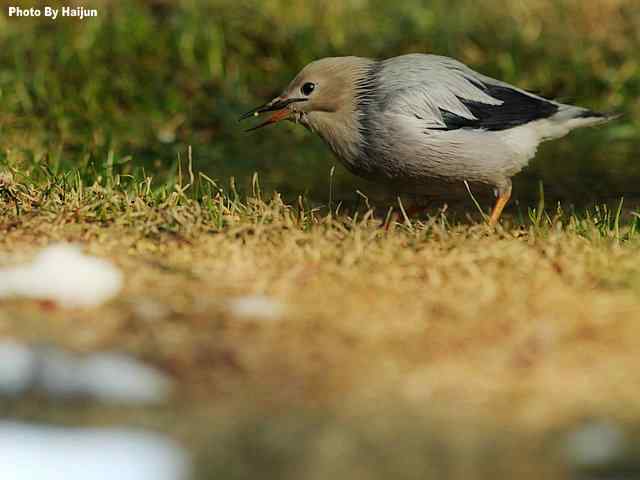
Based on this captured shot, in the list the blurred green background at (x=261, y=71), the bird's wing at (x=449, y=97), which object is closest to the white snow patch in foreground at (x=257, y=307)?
the bird's wing at (x=449, y=97)

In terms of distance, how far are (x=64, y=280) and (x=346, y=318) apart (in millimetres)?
1003

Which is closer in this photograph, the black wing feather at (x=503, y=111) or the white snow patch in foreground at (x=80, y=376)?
the white snow patch in foreground at (x=80, y=376)

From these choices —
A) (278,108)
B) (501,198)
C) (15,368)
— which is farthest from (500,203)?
(15,368)

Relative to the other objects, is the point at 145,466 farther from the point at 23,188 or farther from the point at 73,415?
the point at 23,188

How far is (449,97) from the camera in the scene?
5.59 meters

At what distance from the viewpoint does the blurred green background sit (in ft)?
23.6

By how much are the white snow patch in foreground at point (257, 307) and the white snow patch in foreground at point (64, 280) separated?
1.49 ft

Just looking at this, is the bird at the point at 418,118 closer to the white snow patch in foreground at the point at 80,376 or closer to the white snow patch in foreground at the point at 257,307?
the white snow patch in foreground at the point at 257,307

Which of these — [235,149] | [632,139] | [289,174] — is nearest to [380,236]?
[289,174]

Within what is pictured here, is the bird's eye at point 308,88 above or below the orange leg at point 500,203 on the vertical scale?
above

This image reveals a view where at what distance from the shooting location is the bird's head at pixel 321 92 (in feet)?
18.6

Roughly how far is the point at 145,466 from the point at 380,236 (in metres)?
1.85

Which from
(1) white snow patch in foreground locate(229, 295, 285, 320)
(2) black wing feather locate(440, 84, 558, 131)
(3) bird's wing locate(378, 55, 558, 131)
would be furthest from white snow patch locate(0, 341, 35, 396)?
(2) black wing feather locate(440, 84, 558, 131)

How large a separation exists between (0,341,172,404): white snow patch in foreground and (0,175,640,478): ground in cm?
6
